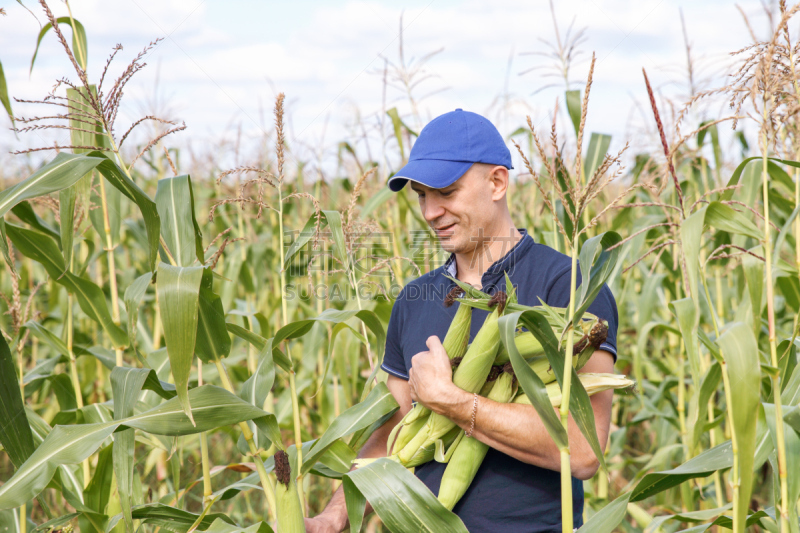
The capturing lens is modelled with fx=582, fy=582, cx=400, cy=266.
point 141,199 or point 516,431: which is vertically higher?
point 141,199

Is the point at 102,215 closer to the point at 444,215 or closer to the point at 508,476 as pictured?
the point at 444,215

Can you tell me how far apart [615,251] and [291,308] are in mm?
3361

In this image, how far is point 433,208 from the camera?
2209 millimetres

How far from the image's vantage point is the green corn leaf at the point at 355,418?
1784 millimetres

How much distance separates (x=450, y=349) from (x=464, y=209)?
0.60m

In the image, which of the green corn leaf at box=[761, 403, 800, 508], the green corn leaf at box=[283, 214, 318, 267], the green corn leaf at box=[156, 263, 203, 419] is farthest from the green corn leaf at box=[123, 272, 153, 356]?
the green corn leaf at box=[761, 403, 800, 508]

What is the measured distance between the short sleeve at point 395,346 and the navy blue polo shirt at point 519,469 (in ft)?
0.43

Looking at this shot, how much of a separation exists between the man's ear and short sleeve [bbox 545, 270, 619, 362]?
44 cm

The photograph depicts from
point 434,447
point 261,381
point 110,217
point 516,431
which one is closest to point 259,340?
point 261,381

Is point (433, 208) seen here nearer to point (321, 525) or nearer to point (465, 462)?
point (465, 462)

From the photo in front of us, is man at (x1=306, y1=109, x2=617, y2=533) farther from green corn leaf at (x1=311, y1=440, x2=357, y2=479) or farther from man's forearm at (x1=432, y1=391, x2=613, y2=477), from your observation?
green corn leaf at (x1=311, y1=440, x2=357, y2=479)

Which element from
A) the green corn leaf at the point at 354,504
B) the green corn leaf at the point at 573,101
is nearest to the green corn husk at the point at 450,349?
the green corn leaf at the point at 354,504

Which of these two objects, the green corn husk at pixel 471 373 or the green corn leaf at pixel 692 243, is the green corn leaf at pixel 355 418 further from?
the green corn leaf at pixel 692 243

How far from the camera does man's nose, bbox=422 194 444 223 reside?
7.20 feet
